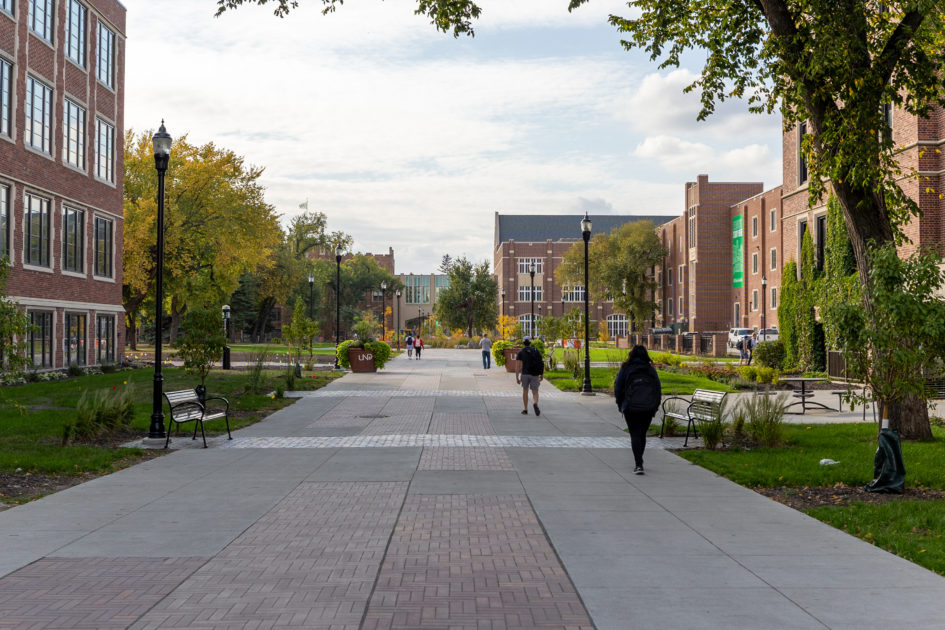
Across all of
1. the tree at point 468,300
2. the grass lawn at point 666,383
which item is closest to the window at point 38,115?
the grass lawn at point 666,383

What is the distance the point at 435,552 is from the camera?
Result: 6.52 m

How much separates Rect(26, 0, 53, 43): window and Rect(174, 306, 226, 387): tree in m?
13.9

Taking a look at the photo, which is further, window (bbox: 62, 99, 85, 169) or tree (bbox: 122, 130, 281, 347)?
tree (bbox: 122, 130, 281, 347)

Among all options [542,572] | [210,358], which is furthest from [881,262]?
[210,358]

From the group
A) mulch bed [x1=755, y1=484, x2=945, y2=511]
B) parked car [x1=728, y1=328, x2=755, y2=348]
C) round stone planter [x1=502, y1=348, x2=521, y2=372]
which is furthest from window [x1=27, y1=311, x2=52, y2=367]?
parked car [x1=728, y1=328, x2=755, y2=348]

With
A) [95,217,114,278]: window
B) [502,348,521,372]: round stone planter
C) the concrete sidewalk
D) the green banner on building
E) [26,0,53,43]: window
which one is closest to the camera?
the concrete sidewalk

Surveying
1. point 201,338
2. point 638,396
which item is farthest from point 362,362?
point 638,396

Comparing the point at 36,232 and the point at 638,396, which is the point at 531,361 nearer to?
Answer: the point at 638,396

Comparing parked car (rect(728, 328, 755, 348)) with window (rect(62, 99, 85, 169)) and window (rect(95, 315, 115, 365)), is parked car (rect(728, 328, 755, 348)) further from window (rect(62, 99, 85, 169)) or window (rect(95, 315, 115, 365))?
window (rect(62, 99, 85, 169))

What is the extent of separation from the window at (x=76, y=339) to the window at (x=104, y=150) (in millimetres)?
5652

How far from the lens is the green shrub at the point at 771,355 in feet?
Answer: 104

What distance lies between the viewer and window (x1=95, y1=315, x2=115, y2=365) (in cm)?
3045

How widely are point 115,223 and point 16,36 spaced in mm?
9362

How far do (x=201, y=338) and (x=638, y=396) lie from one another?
1088 centimetres
